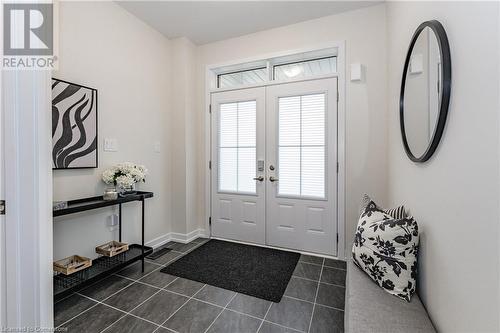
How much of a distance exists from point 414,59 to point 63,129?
2752 millimetres

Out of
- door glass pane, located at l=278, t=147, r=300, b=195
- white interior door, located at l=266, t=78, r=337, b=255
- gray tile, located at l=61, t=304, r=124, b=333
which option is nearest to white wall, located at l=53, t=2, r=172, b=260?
gray tile, located at l=61, t=304, r=124, b=333

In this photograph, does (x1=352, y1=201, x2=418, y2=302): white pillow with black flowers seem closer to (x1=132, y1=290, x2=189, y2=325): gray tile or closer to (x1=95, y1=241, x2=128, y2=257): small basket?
(x1=132, y1=290, x2=189, y2=325): gray tile

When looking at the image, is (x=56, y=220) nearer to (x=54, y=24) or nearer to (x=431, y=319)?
(x=54, y=24)

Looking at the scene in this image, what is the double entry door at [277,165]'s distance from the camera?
275 centimetres

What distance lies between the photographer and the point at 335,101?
8.80 feet

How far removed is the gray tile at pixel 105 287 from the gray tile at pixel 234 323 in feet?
3.23

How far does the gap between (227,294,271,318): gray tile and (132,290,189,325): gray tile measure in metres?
0.41

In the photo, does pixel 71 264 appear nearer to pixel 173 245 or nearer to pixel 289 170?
pixel 173 245

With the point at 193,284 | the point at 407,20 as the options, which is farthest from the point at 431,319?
the point at 407,20

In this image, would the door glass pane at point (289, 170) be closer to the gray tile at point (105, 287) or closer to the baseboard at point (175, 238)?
the baseboard at point (175, 238)

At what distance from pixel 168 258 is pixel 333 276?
5.89ft

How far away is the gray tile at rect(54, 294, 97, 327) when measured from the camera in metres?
1.63

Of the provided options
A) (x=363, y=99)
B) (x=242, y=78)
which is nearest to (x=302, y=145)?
(x=363, y=99)

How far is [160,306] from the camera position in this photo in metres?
1.78
